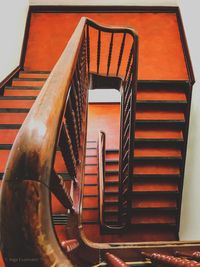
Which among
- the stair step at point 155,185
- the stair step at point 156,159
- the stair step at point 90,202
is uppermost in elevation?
the stair step at point 156,159

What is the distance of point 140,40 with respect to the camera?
513cm

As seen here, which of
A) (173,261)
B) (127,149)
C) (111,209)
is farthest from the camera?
(111,209)

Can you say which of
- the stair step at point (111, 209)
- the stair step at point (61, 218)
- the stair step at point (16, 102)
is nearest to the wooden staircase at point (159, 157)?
the stair step at point (111, 209)

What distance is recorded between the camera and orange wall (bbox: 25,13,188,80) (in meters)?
4.64

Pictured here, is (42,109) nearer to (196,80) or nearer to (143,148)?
(143,148)

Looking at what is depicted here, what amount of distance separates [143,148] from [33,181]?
11.1 feet

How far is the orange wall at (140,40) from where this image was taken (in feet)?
15.2

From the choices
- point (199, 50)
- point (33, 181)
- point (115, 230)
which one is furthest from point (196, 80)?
point (33, 181)

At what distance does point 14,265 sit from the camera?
547 millimetres

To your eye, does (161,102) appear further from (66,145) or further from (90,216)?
(66,145)

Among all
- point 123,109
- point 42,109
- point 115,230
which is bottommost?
point 115,230

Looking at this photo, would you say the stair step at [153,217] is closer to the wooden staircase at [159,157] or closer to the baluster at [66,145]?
the wooden staircase at [159,157]

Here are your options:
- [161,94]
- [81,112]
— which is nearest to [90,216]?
[161,94]

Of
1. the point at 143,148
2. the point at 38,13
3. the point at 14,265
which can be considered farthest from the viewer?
the point at 38,13
